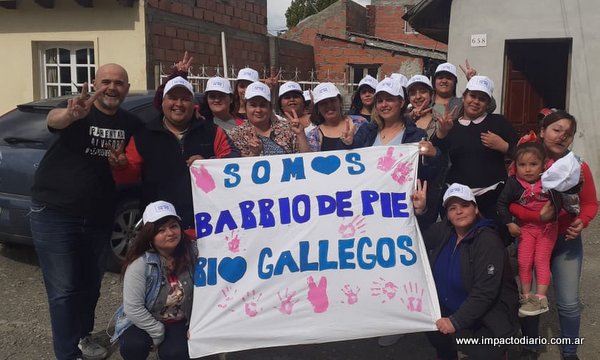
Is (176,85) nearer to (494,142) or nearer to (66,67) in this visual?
(494,142)

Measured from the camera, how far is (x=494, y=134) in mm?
3594

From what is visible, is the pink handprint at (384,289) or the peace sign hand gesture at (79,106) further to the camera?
the pink handprint at (384,289)

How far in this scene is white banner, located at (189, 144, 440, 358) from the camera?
10.6 feet

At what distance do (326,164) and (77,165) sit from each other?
1458 mm

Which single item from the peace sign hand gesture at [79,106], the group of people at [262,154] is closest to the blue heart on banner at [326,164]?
the group of people at [262,154]

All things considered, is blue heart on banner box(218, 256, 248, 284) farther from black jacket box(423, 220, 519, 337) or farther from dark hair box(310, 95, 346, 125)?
dark hair box(310, 95, 346, 125)

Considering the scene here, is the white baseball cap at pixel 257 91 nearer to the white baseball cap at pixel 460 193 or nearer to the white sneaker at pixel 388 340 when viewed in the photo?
the white baseball cap at pixel 460 193

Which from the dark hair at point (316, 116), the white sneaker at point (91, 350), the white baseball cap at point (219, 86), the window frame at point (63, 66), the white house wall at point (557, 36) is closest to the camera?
the white sneaker at point (91, 350)

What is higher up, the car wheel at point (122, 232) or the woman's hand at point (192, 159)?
the woman's hand at point (192, 159)

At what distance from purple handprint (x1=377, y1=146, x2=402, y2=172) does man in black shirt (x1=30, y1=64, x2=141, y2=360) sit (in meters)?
1.52

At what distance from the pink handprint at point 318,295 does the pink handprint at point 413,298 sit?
0.44m

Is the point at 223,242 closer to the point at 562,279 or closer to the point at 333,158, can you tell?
the point at 333,158

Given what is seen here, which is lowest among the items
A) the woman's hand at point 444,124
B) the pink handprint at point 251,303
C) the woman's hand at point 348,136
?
the pink handprint at point 251,303

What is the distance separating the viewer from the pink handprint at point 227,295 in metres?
3.22
